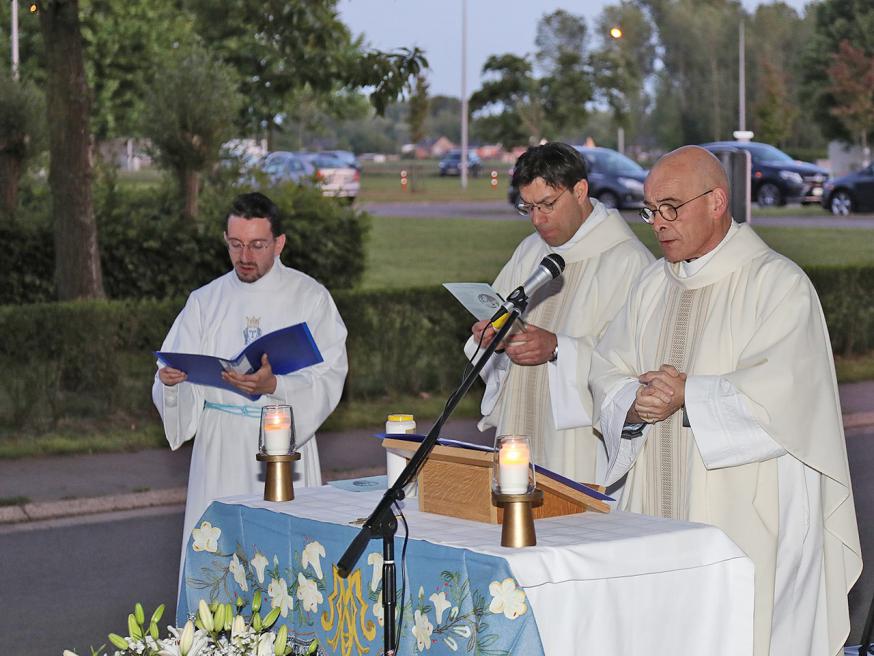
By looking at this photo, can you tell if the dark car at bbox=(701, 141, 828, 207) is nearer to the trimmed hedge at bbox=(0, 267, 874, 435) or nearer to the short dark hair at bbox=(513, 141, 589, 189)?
the trimmed hedge at bbox=(0, 267, 874, 435)

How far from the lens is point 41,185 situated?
69.2ft

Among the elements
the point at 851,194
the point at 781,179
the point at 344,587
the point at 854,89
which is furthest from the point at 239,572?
the point at 854,89

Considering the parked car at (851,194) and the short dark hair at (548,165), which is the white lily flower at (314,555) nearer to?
the short dark hair at (548,165)

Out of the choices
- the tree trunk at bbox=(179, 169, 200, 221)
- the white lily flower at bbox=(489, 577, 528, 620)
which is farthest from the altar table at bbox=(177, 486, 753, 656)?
the tree trunk at bbox=(179, 169, 200, 221)

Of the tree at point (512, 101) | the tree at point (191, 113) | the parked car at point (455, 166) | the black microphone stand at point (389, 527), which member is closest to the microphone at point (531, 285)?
the black microphone stand at point (389, 527)

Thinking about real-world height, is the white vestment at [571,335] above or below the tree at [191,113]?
below

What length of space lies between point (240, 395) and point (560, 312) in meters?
1.38

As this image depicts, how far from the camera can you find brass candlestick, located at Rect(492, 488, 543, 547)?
14.3 feet

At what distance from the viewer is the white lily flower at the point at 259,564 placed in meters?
5.12

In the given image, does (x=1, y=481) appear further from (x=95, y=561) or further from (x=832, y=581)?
(x=832, y=581)

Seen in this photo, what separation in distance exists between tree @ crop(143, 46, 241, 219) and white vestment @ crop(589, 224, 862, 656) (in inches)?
503

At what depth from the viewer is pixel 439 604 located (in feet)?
14.6

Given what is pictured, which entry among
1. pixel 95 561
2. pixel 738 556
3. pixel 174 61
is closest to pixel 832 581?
pixel 738 556

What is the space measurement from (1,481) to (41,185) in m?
9.77
